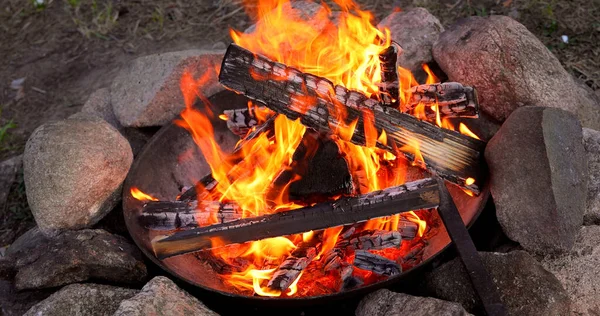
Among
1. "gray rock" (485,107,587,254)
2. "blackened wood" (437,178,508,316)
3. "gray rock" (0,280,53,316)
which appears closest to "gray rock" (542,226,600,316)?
"gray rock" (485,107,587,254)

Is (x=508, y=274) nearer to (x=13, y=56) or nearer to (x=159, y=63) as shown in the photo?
(x=159, y=63)

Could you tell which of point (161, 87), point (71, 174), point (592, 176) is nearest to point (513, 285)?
point (592, 176)

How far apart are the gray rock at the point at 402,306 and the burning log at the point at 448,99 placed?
939mm

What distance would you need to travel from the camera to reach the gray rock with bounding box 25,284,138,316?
8.00ft

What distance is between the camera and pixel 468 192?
2.76 metres

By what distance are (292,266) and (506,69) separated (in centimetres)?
130

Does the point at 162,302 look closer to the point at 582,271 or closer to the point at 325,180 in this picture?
the point at 325,180

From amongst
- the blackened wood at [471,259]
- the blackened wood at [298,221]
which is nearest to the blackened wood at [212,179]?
the blackened wood at [298,221]

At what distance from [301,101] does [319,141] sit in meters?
0.19

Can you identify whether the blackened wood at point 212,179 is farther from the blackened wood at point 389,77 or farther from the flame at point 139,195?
the blackened wood at point 389,77

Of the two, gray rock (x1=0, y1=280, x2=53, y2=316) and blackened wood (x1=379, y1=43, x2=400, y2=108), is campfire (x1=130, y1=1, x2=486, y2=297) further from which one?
gray rock (x1=0, y1=280, x2=53, y2=316)

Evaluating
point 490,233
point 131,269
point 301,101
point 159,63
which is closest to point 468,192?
point 490,233

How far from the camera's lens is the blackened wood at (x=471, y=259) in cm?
223

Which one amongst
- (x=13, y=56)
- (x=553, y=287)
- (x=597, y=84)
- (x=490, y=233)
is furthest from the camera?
(x=13, y=56)
